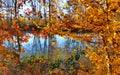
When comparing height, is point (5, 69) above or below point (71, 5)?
below

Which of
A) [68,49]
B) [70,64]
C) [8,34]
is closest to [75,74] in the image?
[70,64]

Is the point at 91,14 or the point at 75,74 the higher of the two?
the point at 91,14

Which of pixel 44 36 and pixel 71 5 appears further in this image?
pixel 44 36

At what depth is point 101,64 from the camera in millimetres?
10773

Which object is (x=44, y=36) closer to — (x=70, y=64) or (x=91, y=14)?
(x=70, y=64)

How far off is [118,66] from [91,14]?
185 cm

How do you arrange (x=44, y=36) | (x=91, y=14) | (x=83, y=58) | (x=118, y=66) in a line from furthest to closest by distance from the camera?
(x=44, y=36) → (x=83, y=58) → (x=118, y=66) → (x=91, y=14)

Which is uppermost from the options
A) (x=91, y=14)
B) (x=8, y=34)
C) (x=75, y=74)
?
(x=91, y=14)

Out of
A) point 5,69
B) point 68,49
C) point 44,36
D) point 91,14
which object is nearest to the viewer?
point 91,14

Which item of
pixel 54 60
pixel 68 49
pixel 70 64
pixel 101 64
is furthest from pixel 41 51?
pixel 101 64

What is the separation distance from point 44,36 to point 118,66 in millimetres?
15405

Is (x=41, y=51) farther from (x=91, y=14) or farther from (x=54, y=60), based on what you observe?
(x=91, y=14)

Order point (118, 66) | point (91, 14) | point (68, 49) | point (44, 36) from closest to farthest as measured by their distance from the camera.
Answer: point (91, 14) < point (118, 66) < point (68, 49) < point (44, 36)

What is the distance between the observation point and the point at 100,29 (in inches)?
391
